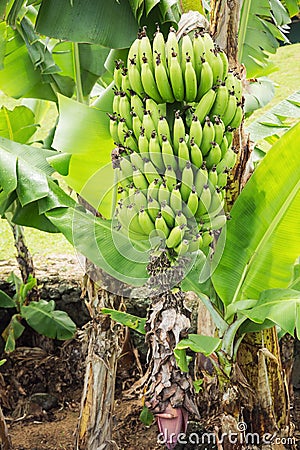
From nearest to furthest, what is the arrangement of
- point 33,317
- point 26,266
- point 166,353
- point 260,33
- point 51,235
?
point 166,353 → point 260,33 → point 33,317 → point 26,266 → point 51,235

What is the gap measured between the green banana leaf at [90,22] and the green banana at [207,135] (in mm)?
559

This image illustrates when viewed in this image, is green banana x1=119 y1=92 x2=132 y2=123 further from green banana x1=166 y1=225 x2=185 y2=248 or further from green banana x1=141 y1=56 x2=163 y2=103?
green banana x1=166 y1=225 x2=185 y2=248

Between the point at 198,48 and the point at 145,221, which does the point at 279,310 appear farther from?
the point at 198,48

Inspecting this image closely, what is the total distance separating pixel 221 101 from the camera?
127 centimetres

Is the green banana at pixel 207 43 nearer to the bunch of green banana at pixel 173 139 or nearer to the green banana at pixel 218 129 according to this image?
the bunch of green banana at pixel 173 139

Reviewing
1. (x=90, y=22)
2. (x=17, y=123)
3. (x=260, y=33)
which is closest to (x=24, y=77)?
(x=17, y=123)

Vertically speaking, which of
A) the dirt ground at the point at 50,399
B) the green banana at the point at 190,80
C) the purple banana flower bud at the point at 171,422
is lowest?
the dirt ground at the point at 50,399

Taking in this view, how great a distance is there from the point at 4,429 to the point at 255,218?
1304 mm

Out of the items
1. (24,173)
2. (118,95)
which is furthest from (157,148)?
(24,173)

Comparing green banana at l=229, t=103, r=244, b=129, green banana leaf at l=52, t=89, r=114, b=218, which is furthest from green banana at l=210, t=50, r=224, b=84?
green banana leaf at l=52, t=89, r=114, b=218

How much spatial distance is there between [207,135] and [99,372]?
1081 mm

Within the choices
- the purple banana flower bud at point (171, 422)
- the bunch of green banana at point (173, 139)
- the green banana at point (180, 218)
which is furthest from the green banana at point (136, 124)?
the purple banana flower bud at point (171, 422)

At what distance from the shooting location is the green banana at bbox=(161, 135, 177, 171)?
1197mm

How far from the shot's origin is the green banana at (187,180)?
120cm
